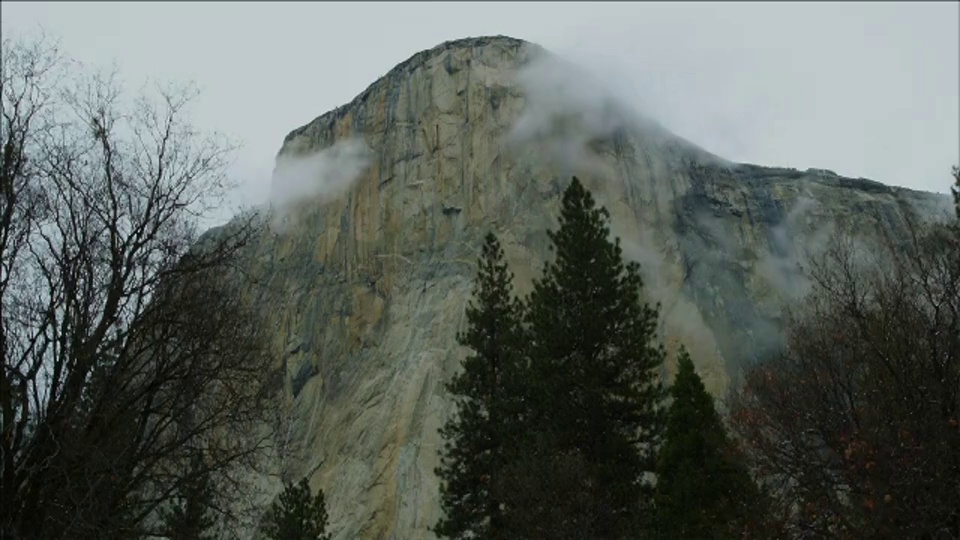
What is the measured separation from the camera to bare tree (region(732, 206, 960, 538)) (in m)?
12.7

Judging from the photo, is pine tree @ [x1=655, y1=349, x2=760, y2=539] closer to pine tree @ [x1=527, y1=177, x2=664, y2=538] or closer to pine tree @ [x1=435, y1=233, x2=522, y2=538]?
pine tree @ [x1=527, y1=177, x2=664, y2=538]

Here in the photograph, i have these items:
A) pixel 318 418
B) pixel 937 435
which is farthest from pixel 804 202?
pixel 937 435

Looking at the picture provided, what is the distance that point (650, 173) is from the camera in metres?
54.8

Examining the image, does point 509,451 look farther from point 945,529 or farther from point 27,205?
point 27,205

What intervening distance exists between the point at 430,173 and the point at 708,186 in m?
17.6

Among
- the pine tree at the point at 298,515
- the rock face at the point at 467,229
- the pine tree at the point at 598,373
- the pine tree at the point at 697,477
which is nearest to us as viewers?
the pine tree at the point at 598,373

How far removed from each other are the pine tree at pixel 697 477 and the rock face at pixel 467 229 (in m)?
20.6

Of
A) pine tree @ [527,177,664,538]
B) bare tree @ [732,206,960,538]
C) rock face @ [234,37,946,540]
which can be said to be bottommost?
bare tree @ [732,206,960,538]

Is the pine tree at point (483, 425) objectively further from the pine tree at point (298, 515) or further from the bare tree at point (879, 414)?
the bare tree at point (879, 414)

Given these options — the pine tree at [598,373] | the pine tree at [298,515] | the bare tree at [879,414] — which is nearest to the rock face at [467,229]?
the pine tree at [298,515]

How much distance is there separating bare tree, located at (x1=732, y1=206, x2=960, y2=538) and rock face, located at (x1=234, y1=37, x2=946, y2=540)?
28062 mm

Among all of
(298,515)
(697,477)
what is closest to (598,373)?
(697,477)

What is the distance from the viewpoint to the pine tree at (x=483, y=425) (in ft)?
83.3

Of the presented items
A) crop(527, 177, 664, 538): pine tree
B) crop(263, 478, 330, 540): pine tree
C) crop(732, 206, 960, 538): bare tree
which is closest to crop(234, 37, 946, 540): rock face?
crop(263, 478, 330, 540): pine tree
